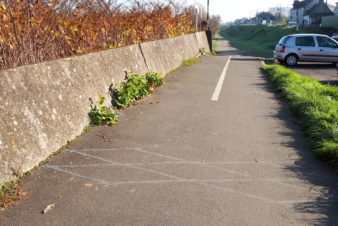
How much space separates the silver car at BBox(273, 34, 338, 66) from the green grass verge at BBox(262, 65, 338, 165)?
752 cm

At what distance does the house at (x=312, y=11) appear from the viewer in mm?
87812

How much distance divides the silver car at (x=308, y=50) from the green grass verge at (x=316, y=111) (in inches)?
296

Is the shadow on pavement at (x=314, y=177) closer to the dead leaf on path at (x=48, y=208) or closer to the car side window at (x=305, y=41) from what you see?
the dead leaf on path at (x=48, y=208)

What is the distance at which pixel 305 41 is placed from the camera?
1928 centimetres

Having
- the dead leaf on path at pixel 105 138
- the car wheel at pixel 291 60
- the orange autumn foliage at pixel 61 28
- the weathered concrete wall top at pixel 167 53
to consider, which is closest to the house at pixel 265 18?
the car wheel at pixel 291 60

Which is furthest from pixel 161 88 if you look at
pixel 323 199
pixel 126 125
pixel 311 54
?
pixel 311 54

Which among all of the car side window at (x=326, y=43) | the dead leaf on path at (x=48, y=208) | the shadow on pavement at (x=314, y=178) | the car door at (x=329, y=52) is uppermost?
the car side window at (x=326, y=43)

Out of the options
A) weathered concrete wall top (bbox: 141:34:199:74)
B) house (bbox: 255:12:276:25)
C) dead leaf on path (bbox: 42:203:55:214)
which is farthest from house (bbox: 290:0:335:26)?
dead leaf on path (bbox: 42:203:55:214)

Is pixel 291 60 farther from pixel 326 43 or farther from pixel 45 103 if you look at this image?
pixel 45 103

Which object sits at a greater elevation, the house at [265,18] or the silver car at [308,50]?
the house at [265,18]

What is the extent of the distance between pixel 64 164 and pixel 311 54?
56.0 feet

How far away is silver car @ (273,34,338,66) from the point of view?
61.9 ft

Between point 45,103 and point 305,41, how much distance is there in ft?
56.2

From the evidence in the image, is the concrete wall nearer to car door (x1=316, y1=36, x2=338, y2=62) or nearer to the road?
the road
